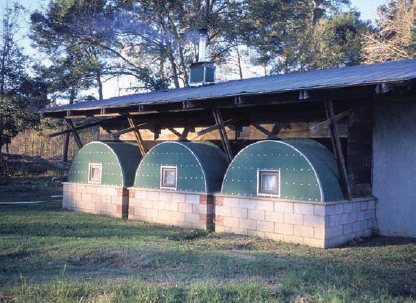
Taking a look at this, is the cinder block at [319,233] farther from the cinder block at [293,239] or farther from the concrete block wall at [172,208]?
the concrete block wall at [172,208]

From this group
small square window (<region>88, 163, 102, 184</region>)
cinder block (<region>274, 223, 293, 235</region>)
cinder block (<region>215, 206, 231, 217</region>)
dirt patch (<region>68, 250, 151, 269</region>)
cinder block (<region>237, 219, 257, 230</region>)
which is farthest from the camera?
small square window (<region>88, 163, 102, 184</region>)

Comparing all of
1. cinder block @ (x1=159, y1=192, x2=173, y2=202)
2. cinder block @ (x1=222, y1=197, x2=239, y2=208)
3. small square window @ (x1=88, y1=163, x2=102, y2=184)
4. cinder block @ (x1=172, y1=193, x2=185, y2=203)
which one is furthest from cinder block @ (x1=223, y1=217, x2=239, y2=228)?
small square window @ (x1=88, y1=163, x2=102, y2=184)

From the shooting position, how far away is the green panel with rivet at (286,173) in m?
9.58

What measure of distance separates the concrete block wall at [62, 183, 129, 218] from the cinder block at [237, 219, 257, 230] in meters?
4.46

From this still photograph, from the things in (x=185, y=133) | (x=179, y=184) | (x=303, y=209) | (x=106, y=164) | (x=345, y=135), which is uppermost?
(x=185, y=133)

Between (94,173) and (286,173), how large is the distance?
7285 mm

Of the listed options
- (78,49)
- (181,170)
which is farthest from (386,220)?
(78,49)

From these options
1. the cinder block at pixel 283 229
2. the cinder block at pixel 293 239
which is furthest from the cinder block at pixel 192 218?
the cinder block at pixel 293 239

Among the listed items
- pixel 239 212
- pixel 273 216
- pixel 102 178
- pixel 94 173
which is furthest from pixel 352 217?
pixel 94 173

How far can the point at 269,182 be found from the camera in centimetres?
1037

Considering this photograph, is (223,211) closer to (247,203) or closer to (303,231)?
(247,203)

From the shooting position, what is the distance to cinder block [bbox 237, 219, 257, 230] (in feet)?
34.2

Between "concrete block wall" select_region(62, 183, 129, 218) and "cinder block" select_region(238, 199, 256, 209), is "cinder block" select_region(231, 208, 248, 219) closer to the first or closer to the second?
"cinder block" select_region(238, 199, 256, 209)

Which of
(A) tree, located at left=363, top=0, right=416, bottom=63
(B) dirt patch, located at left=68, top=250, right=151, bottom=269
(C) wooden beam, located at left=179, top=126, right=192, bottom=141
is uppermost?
(A) tree, located at left=363, top=0, right=416, bottom=63
